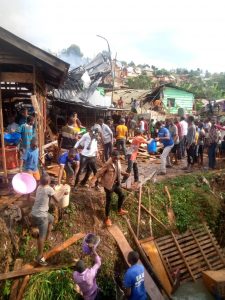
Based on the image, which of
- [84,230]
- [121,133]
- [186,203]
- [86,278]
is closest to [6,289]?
[86,278]

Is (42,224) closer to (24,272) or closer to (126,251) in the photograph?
(24,272)

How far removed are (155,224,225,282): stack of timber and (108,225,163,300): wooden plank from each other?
39.5 inches

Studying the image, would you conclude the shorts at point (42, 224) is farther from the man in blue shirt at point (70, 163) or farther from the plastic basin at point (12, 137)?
the plastic basin at point (12, 137)

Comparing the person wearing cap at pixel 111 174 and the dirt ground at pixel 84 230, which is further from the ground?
the person wearing cap at pixel 111 174

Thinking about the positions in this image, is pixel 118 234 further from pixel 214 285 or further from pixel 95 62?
pixel 95 62

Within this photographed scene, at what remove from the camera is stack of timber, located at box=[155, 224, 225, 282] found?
840 centimetres

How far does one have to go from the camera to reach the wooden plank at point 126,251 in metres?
7.08

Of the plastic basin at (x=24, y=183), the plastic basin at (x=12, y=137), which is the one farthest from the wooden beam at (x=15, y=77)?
the plastic basin at (x=24, y=183)

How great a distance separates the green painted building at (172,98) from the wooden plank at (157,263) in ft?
69.9

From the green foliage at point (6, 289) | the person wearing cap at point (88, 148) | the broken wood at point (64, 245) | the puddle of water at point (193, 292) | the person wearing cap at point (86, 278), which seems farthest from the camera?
the person wearing cap at point (88, 148)

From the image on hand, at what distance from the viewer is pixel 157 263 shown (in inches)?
317

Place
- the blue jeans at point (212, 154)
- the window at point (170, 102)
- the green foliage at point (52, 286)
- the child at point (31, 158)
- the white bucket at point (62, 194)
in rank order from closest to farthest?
1. the green foliage at point (52, 286)
2. the white bucket at point (62, 194)
3. the child at point (31, 158)
4. the blue jeans at point (212, 154)
5. the window at point (170, 102)

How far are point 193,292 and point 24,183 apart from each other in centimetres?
534

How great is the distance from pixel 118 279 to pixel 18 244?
251 centimetres
